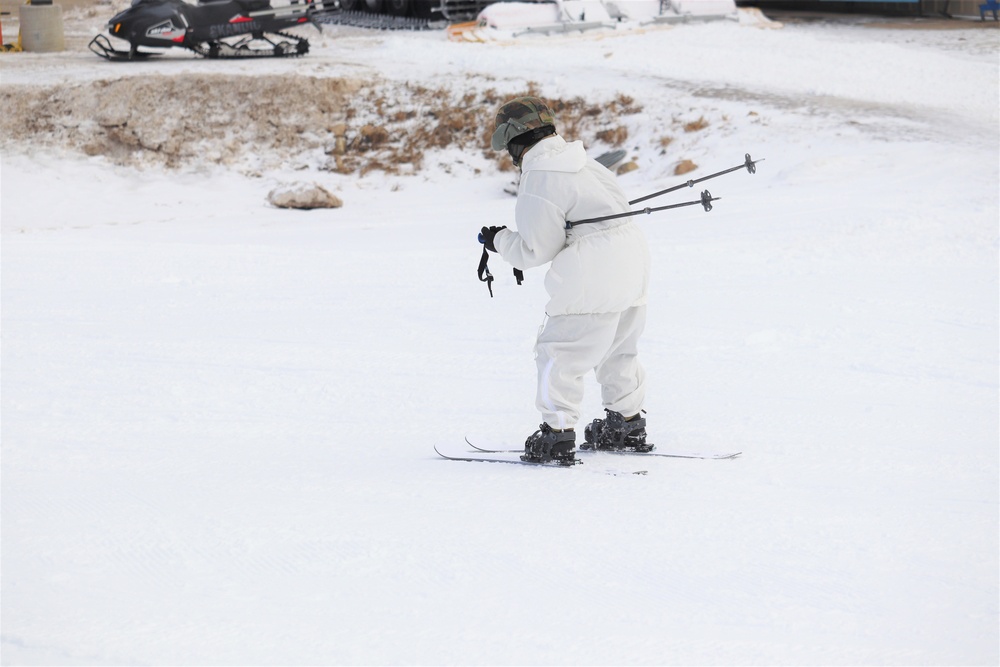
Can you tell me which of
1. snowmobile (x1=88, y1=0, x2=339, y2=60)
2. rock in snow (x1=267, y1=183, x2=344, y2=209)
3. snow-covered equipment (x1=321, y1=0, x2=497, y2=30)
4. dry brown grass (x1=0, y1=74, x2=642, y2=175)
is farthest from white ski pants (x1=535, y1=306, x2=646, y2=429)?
snow-covered equipment (x1=321, y1=0, x2=497, y2=30)

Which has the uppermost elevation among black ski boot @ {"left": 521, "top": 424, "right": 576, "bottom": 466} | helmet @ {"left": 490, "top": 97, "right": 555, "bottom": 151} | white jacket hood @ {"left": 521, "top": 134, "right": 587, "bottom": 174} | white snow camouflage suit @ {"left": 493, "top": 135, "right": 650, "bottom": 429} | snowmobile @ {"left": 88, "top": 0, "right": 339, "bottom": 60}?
snowmobile @ {"left": 88, "top": 0, "right": 339, "bottom": 60}

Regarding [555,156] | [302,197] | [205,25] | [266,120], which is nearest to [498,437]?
[555,156]

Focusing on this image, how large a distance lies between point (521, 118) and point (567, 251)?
1.50 ft

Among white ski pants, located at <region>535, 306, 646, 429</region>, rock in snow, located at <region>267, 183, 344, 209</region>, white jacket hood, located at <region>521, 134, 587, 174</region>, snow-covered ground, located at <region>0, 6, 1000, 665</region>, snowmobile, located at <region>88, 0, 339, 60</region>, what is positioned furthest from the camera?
snowmobile, located at <region>88, 0, 339, 60</region>

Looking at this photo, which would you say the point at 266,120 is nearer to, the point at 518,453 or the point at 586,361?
the point at 518,453

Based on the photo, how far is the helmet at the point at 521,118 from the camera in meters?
3.10

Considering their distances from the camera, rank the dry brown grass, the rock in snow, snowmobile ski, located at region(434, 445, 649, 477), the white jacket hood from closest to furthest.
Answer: the white jacket hood
snowmobile ski, located at region(434, 445, 649, 477)
the rock in snow
the dry brown grass

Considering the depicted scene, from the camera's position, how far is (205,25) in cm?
1295

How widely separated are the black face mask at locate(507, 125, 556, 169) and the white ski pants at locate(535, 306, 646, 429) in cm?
57

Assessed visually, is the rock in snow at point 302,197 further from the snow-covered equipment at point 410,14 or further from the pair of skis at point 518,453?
the snow-covered equipment at point 410,14

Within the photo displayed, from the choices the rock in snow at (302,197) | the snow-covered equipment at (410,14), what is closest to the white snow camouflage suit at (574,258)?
the rock in snow at (302,197)

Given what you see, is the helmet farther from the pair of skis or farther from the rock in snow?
the rock in snow

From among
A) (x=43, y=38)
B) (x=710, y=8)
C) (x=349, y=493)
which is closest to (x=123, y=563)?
(x=349, y=493)

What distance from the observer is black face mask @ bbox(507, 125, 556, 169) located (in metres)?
3.13
